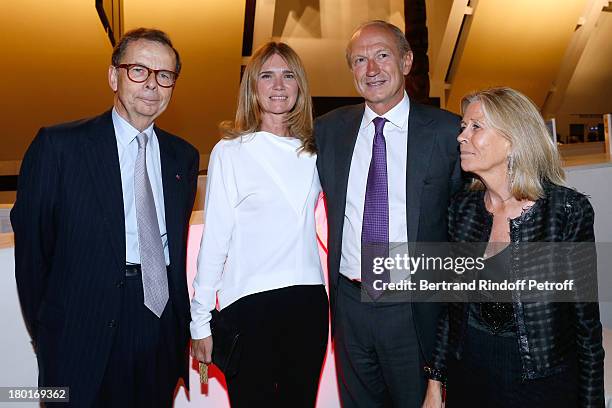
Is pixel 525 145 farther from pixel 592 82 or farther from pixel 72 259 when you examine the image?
pixel 592 82

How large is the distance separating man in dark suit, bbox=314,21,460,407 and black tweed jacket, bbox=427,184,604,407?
38cm

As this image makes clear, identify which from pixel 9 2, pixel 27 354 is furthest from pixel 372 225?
pixel 9 2

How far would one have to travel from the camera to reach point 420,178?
6.85 ft

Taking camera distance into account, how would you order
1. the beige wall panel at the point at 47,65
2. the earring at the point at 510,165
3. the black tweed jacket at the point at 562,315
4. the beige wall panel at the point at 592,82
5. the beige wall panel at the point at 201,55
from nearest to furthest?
1. the black tweed jacket at the point at 562,315
2. the earring at the point at 510,165
3. the beige wall panel at the point at 47,65
4. the beige wall panel at the point at 201,55
5. the beige wall panel at the point at 592,82

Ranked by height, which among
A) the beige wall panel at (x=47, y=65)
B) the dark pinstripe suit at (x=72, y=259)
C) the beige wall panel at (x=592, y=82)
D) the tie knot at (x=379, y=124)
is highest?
the beige wall panel at (x=592, y=82)

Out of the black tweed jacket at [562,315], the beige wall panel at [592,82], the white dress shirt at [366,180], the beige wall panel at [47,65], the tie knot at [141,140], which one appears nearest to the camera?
the black tweed jacket at [562,315]

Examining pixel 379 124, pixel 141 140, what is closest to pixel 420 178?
pixel 379 124

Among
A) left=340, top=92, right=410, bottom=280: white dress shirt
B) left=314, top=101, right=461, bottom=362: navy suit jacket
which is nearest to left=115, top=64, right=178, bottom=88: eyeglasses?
left=314, top=101, right=461, bottom=362: navy suit jacket

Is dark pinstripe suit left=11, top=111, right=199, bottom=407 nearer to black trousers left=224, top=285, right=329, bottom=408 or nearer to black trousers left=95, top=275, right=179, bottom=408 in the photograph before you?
black trousers left=95, top=275, right=179, bottom=408

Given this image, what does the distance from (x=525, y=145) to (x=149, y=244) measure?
1.28 m

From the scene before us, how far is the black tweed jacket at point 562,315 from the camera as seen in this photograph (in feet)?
5.51

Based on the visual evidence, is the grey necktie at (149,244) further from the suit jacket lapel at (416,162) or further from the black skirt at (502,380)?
the black skirt at (502,380)

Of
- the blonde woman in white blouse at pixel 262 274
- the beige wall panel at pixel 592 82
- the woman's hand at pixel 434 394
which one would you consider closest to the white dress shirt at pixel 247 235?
the blonde woman in white blouse at pixel 262 274

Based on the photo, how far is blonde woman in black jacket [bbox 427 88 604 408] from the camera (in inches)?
66.6
